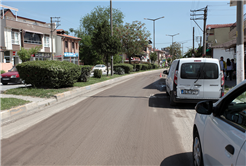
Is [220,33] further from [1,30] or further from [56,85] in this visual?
[56,85]

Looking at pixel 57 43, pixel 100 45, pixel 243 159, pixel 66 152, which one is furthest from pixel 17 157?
pixel 57 43

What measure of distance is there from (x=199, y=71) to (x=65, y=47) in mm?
50286

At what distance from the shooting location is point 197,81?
8219 millimetres

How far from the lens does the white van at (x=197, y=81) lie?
8.12 metres

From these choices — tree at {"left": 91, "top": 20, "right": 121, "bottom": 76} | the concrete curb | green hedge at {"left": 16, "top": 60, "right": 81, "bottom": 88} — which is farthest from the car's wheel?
tree at {"left": 91, "top": 20, "right": 121, "bottom": 76}

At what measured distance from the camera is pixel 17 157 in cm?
424

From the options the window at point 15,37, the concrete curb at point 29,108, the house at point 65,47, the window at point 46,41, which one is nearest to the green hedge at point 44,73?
the concrete curb at point 29,108

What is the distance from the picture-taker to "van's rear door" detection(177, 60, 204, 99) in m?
8.21

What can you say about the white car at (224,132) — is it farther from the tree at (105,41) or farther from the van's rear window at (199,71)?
the tree at (105,41)

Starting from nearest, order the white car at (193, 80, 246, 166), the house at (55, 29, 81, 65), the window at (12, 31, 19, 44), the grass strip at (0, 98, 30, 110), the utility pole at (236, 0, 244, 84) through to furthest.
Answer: the white car at (193, 80, 246, 166), the grass strip at (0, 98, 30, 110), the utility pole at (236, 0, 244, 84), the window at (12, 31, 19, 44), the house at (55, 29, 81, 65)

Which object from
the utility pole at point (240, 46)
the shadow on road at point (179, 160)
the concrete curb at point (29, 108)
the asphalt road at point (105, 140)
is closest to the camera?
the shadow on road at point (179, 160)

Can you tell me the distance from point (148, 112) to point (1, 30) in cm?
3690

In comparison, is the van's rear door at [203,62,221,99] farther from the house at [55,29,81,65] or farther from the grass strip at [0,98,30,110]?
the house at [55,29,81,65]

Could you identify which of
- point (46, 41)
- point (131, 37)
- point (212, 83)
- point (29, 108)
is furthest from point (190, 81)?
point (46, 41)
